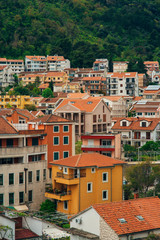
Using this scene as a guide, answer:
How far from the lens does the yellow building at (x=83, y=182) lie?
4118 cm

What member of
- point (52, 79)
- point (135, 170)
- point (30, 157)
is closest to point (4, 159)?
point (30, 157)

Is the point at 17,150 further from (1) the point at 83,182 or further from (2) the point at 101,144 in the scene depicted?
(2) the point at 101,144

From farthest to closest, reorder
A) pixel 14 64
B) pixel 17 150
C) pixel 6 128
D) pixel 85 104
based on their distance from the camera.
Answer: pixel 14 64, pixel 85 104, pixel 6 128, pixel 17 150

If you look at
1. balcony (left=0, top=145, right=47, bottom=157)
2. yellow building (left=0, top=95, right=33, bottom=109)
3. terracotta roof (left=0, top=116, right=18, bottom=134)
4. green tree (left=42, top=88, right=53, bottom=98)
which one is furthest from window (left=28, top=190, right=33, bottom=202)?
green tree (left=42, top=88, right=53, bottom=98)

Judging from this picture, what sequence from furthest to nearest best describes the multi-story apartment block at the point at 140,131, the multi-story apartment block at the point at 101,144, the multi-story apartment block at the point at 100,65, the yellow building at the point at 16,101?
the multi-story apartment block at the point at 100,65, the yellow building at the point at 16,101, the multi-story apartment block at the point at 140,131, the multi-story apartment block at the point at 101,144

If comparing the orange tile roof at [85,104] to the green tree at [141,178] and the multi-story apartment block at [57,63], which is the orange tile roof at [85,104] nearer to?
the green tree at [141,178]

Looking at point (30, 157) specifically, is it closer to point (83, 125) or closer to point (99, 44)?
point (83, 125)

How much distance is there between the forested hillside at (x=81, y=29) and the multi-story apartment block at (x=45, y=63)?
3.92 metres

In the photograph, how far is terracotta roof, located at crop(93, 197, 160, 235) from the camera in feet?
104

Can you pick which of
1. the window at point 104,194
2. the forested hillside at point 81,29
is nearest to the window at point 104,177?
the window at point 104,194

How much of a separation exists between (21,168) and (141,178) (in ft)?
28.7

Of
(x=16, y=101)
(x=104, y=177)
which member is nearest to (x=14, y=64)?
(x=16, y=101)

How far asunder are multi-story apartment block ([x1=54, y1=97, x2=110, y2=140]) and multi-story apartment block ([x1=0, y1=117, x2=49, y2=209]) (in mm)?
30554

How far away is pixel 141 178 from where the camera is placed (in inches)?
1759
